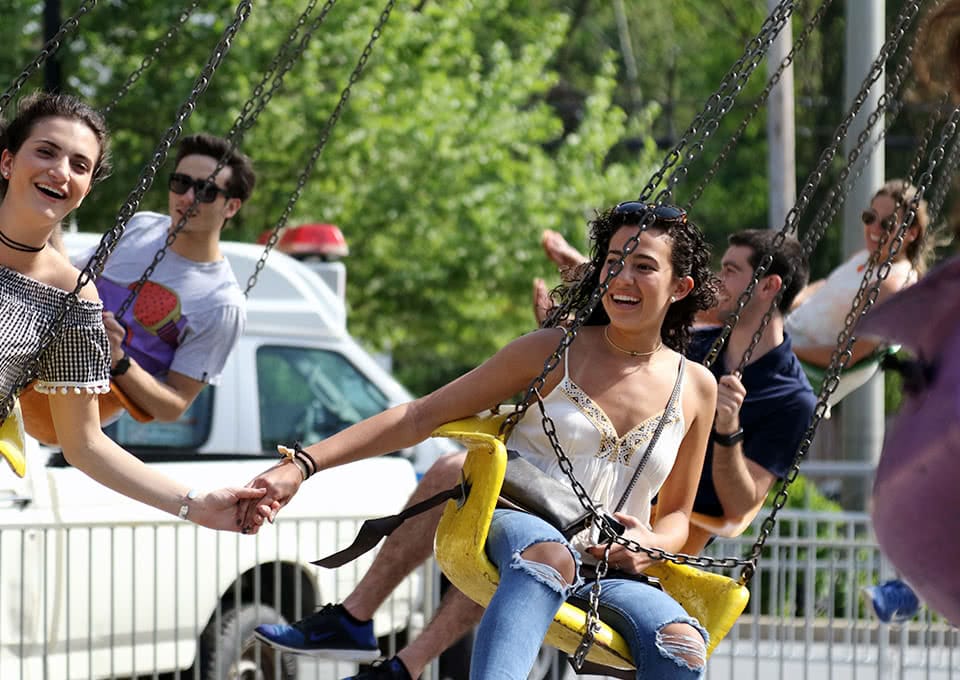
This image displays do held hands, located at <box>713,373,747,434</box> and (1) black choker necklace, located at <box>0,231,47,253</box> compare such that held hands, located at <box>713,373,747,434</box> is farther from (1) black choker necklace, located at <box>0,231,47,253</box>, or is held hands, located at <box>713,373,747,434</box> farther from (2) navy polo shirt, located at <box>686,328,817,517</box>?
(1) black choker necklace, located at <box>0,231,47,253</box>

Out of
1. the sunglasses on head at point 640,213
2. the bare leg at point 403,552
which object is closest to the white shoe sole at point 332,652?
the bare leg at point 403,552

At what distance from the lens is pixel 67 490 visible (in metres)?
6.74

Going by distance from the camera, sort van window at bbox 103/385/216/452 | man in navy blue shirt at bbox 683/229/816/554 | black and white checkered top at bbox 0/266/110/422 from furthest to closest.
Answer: van window at bbox 103/385/216/452
man in navy blue shirt at bbox 683/229/816/554
black and white checkered top at bbox 0/266/110/422

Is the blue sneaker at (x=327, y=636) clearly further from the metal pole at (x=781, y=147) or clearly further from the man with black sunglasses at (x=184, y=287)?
the metal pole at (x=781, y=147)

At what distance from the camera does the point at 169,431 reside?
322 inches

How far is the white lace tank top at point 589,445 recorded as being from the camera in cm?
448

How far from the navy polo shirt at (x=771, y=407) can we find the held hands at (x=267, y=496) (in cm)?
179

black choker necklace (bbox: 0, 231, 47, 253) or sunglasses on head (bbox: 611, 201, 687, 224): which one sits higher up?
sunglasses on head (bbox: 611, 201, 687, 224)

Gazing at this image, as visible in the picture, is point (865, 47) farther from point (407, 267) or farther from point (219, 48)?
point (219, 48)

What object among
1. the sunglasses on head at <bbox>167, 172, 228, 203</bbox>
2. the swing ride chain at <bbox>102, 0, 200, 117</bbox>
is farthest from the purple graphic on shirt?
the swing ride chain at <bbox>102, 0, 200, 117</bbox>

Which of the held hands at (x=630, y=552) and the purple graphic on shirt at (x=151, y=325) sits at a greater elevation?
the purple graphic on shirt at (x=151, y=325)

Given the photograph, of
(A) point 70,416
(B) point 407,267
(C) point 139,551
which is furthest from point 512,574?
(B) point 407,267

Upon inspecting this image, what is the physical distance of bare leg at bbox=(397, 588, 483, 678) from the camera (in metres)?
5.02

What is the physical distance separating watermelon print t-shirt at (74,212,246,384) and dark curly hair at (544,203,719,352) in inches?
68.5
